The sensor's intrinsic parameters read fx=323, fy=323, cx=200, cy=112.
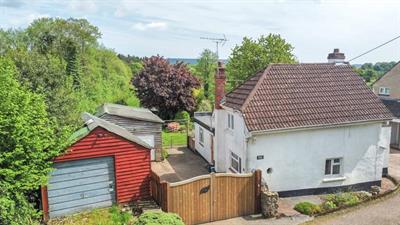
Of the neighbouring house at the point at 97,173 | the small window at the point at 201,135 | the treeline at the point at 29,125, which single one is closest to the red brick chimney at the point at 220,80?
the neighbouring house at the point at 97,173

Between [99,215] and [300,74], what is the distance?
1290 cm

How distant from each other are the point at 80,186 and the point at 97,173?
851 millimetres

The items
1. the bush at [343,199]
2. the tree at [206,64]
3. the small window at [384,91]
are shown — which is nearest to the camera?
the bush at [343,199]

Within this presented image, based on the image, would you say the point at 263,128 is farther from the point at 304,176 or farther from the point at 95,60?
the point at 95,60

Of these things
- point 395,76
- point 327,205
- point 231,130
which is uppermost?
point 395,76

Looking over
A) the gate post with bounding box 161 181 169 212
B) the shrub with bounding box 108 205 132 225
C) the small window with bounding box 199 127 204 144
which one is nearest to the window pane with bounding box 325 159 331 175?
the gate post with bounding box 161 181 169 212

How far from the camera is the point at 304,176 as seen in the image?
1641cm

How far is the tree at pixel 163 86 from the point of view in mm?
34969

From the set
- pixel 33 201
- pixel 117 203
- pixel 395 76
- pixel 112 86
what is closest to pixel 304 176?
pixel 117 203

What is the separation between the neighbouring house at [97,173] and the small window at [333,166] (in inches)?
365

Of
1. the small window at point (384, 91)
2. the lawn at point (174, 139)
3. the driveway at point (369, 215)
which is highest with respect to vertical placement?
the small window at point (384, 91)

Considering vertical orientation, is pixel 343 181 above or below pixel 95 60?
below

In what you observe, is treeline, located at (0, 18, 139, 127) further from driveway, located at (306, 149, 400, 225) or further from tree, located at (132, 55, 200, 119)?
driveway, located at (306, 149, 400, 225)

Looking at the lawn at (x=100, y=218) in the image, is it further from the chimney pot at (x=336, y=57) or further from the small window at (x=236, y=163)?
the chimney pot at (x=336, y=57)
